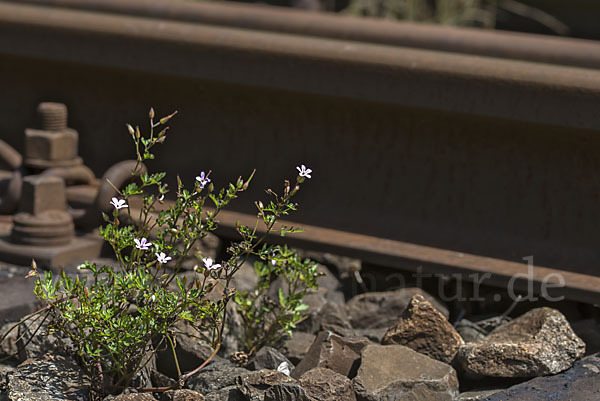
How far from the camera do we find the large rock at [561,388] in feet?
8.84

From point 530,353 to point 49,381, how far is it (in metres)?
1.37

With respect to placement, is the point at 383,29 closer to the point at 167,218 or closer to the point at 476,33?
the point at 476,33

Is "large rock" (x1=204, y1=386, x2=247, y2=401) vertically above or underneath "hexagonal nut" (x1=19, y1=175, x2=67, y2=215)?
underneath

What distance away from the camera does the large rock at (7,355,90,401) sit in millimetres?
2520

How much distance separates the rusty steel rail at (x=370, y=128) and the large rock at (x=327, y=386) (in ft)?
2.94

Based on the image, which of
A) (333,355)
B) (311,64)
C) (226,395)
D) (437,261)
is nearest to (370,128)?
(311,64)

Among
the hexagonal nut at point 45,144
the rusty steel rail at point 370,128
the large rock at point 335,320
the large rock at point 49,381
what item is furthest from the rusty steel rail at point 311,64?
the large rock at point 49,381

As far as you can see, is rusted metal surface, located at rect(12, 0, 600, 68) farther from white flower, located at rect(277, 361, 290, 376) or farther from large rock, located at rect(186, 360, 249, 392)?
large rock, located at rect(186, 360, 249, 392)

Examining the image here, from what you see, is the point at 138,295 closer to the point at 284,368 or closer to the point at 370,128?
the point at 284,368

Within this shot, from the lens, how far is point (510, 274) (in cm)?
334

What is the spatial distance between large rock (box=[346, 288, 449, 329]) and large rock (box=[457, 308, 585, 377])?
0.39 metres

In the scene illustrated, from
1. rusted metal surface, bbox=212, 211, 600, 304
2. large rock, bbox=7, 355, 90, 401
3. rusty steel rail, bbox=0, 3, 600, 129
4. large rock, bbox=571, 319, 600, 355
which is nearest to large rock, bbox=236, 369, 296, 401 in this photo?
large rock, bbox=7, 355, 90, 401

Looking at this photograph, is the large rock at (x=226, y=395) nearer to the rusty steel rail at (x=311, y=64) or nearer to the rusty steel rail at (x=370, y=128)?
the rusty steel rail at (x=370, y=128)

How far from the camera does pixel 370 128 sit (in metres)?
3.64
